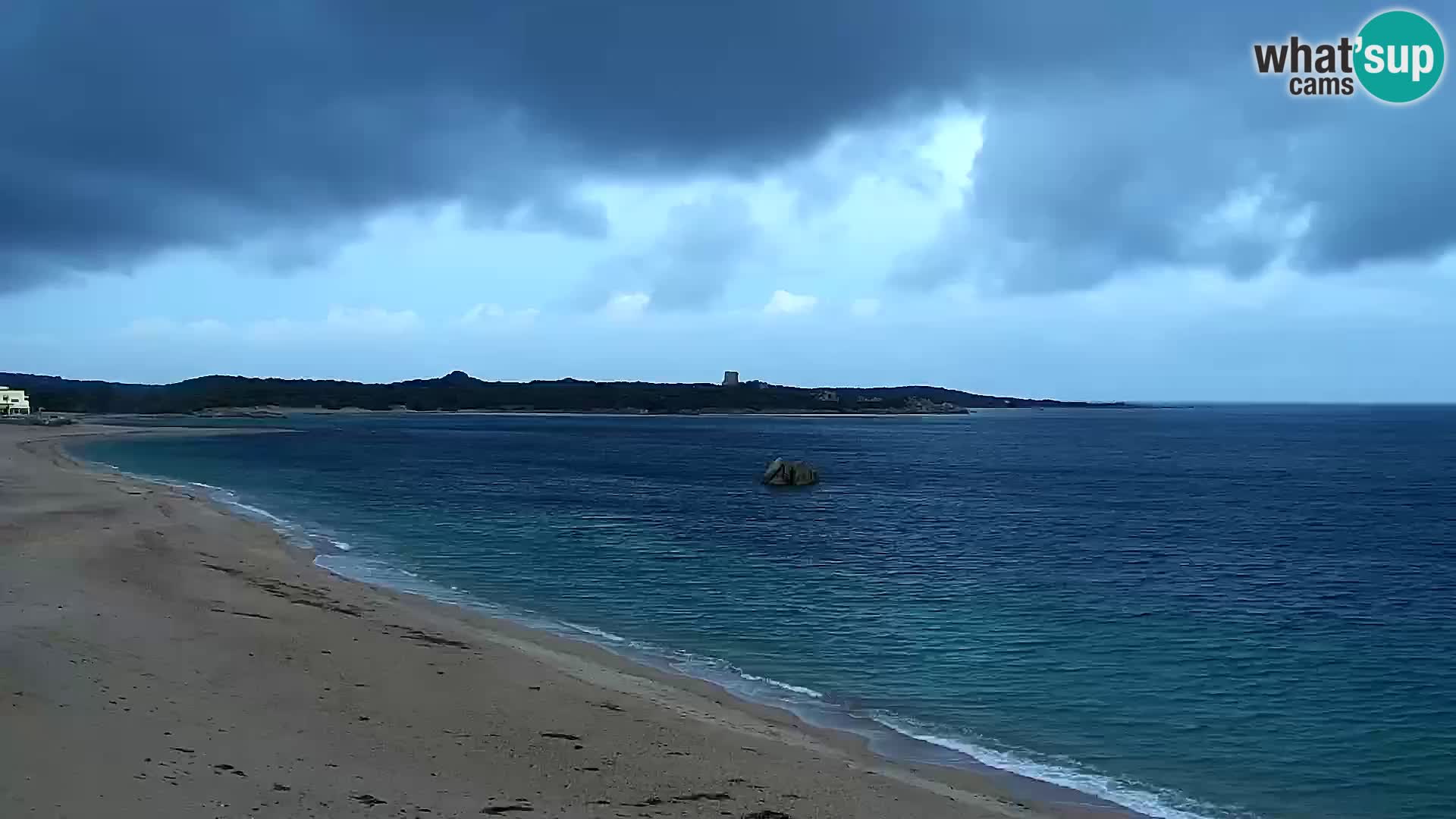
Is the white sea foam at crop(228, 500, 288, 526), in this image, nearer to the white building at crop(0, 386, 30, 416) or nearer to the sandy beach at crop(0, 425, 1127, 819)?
the sandy beach at crop(0, 425, 1127, 819)

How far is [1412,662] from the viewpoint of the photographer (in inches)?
770

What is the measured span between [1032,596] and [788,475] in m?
36.0

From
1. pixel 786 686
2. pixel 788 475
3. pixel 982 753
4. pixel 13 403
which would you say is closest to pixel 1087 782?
pixel 982 753

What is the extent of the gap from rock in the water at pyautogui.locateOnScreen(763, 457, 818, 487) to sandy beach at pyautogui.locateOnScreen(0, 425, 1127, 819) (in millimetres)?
40396

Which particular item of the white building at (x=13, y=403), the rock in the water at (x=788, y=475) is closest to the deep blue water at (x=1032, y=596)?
the rock in the water at (x=788, y=475)

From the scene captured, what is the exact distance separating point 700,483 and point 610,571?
33489mm

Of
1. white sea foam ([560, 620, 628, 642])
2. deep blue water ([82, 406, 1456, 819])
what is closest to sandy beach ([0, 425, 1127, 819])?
white sea foam ([560, 620, 628, 642])

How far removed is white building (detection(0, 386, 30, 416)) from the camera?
160m

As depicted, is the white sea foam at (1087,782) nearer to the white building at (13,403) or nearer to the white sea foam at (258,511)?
the white sea foam at (258,511)

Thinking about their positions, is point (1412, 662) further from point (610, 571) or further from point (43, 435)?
point (43, 435)

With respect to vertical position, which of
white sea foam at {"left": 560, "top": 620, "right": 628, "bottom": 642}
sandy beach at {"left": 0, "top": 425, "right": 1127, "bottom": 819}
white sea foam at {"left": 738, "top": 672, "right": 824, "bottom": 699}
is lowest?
white sea foam at {"left": 560, "top": 620, "right": 628, "bottom": 642}

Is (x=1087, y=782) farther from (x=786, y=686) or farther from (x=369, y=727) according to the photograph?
(x=369, y=727)

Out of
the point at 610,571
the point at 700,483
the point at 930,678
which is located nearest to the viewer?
the point at 930,678

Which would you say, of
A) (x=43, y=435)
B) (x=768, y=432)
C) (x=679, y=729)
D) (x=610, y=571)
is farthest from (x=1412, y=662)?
(x=768, y=432)
